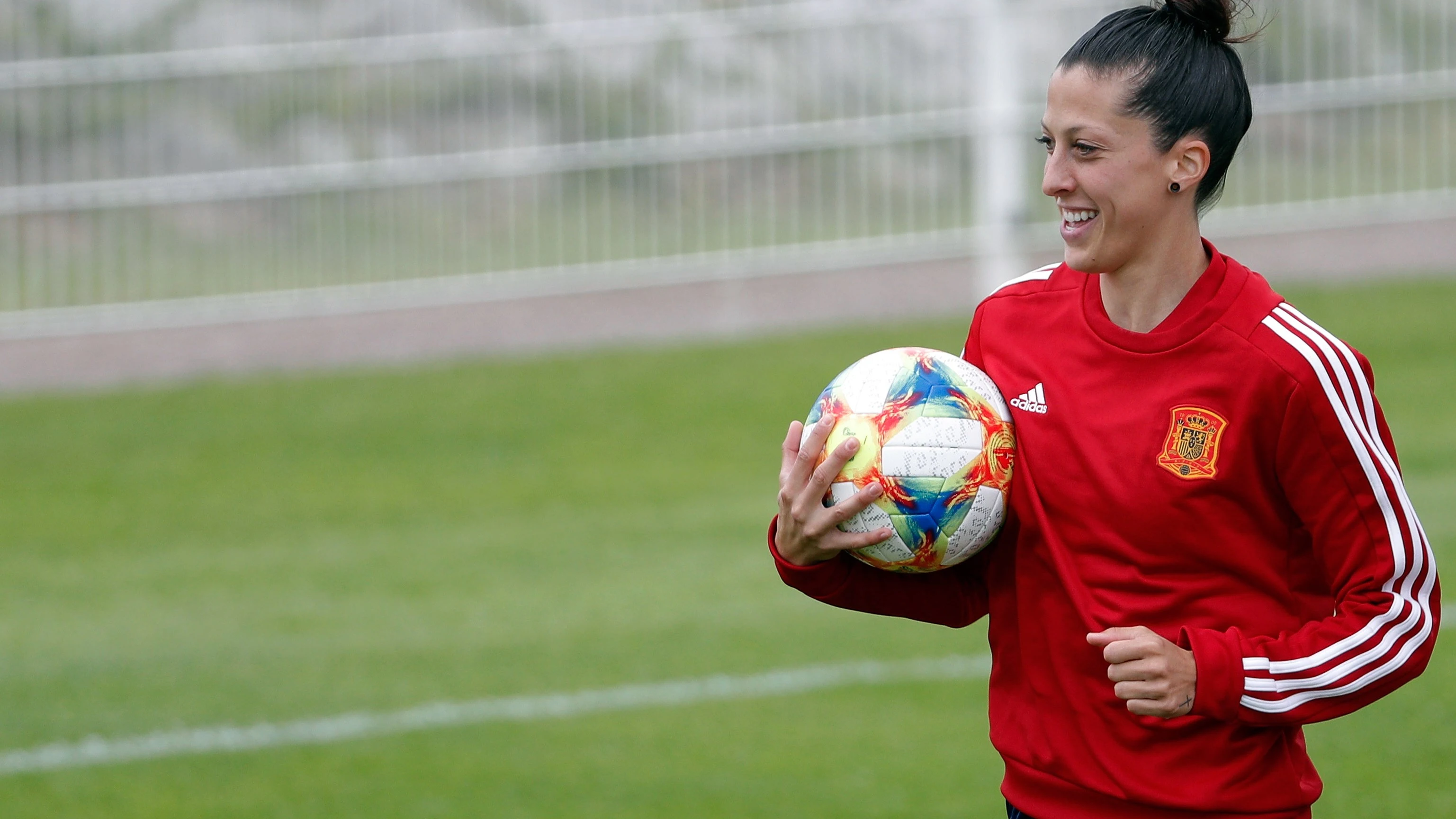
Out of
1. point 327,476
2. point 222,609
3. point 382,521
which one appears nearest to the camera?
point 222,609

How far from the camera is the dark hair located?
2.68m

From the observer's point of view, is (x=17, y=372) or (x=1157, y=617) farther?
(x=17, y=372)

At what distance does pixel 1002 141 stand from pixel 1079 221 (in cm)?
1024

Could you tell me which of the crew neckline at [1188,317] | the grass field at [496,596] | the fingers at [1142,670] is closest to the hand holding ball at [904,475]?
the crew neckline at [1188,317]

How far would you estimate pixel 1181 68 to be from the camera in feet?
8.82

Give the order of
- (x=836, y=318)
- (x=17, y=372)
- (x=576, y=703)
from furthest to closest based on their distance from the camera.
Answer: (x=836, y=318) < (x=17, y=372) < (x=576, y=703)

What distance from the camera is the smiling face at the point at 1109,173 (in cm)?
270

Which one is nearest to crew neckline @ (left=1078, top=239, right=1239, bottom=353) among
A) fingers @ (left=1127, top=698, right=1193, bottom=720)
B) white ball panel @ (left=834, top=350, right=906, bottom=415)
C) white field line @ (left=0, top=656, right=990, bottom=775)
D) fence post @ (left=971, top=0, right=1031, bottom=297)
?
white ball panel @ (left=834, top=350, right=906, bottom=415)

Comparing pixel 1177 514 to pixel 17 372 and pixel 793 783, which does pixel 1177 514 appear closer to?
pixel 793 783

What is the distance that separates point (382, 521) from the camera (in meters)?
9.41

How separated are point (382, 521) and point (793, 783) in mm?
4241

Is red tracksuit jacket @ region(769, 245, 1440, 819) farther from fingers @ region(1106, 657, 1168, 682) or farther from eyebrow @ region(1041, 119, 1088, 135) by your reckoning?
eyebrow @ region(1041, 119, 1088, 135)

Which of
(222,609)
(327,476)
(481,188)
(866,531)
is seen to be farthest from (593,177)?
(866,531)

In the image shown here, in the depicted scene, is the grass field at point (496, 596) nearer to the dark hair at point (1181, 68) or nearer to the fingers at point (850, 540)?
the fingers at point (850, 540)
